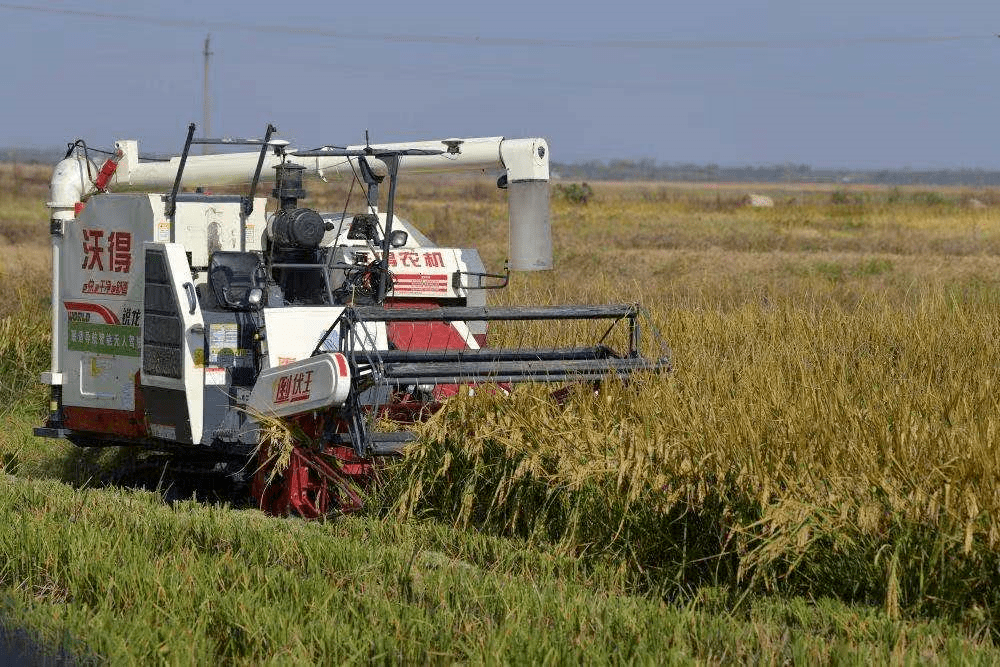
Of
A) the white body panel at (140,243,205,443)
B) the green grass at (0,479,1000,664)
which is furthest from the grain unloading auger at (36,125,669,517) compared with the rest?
the green grass at (0,479,1000,664)

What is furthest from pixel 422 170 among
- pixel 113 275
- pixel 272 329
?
pixel 113 275

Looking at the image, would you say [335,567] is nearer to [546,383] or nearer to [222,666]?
[222,666]

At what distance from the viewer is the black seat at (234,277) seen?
32.7 feet

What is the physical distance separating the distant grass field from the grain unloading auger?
536mm

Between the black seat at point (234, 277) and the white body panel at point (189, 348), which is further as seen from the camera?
the black seat at point (234, 277)

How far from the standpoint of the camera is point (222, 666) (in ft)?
18.3

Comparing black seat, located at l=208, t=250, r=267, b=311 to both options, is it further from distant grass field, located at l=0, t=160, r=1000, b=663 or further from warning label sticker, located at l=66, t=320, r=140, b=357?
distant grass field, located at l=0, t=160, r=1000, b=663

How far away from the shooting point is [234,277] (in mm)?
10141

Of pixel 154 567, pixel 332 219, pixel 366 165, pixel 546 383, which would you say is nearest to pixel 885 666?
pixel 154 567

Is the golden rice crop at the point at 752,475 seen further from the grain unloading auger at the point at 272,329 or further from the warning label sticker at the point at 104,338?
the warning label sticker at the point at 104,338

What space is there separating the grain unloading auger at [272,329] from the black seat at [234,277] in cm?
1

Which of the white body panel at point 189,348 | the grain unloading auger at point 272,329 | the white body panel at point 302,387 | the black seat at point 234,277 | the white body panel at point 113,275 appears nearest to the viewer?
the white body panel at point 302,387

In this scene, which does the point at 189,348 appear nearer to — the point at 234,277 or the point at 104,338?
the point at 234,277

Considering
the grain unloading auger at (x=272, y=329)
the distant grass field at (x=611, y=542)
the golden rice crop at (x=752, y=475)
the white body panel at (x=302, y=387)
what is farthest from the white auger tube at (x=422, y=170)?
the white body panel at (x=302, y=387)
